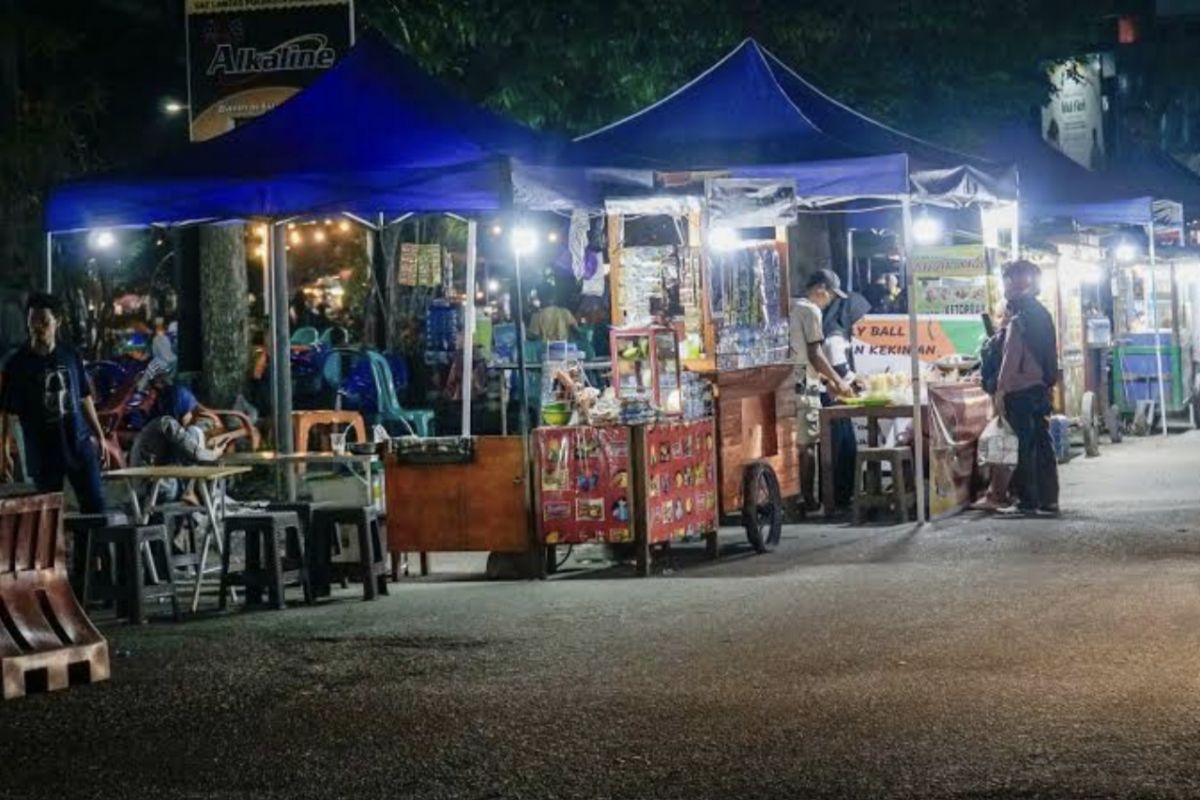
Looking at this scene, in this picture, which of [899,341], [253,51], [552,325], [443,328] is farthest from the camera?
[443,328]

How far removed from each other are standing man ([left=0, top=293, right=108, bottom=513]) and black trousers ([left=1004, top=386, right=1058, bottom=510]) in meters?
7.33

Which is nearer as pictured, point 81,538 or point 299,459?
point 81,538

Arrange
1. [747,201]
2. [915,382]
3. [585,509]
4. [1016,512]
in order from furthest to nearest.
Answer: [1016,512] < [915,382] < [747,201] < [585,509]

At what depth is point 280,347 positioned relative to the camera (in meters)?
16.2

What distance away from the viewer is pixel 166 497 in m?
16.2

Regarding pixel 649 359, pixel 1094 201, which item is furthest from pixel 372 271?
pixel 649 359

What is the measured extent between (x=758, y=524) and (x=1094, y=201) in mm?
12137

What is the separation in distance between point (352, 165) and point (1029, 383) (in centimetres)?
583

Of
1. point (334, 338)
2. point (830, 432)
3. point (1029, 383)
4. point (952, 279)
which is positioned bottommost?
point (830, 432)

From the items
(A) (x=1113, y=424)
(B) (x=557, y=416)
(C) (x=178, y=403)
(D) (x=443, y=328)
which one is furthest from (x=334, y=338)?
(B) (x=557, y=416)

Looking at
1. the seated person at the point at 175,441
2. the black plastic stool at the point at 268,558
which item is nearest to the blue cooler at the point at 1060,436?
the seated person at the point at 175,441

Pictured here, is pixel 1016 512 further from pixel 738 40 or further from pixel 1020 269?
pixel 738 40

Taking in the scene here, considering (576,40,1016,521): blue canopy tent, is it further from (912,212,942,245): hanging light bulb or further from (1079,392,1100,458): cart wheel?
(1079,392,1100,458): cart wheel

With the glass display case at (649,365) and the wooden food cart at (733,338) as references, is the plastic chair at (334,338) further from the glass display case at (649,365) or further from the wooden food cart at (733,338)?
the glass display case at (649,365)
